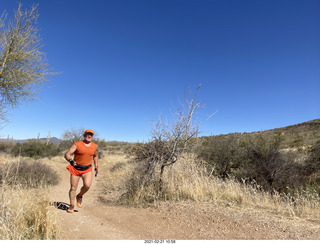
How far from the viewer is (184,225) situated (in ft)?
14.4

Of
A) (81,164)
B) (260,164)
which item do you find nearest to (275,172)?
(260,164)

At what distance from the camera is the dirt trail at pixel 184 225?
3.88m

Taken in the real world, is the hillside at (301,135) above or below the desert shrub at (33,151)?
above

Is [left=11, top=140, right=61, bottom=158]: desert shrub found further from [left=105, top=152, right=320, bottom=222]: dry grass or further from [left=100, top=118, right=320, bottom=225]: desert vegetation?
[left=105, top=152, right=320, bottom=222]: dry grass

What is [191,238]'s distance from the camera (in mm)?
3855

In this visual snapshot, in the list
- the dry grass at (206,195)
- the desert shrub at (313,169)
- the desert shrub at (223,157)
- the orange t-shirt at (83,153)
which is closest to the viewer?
the orange t-shirt at (83,153)

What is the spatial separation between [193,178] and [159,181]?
112cm

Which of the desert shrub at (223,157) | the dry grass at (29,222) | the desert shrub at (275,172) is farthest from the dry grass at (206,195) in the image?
the desert shrub at (223,157)

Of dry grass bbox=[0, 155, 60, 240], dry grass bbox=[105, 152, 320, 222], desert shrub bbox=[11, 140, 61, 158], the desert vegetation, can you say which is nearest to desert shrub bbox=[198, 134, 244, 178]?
the desert vegetation

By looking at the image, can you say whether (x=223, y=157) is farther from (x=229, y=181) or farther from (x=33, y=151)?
(x=33, y=151)

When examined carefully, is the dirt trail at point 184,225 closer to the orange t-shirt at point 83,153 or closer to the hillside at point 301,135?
the orange t-shirt at point 83,153

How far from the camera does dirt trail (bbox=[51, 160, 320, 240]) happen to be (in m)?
3.88
